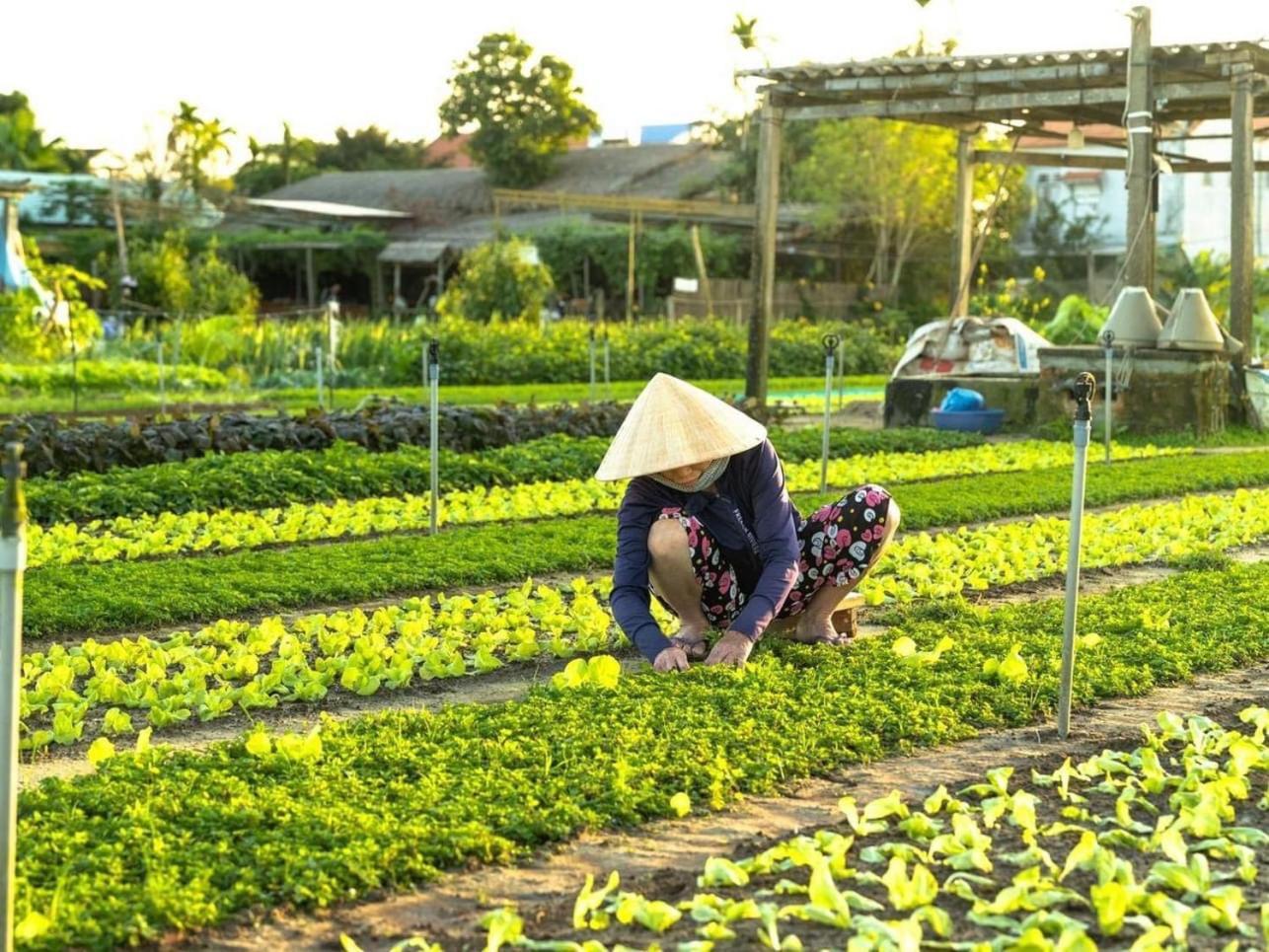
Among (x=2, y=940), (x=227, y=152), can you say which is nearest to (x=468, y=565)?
(x=2, y=940)

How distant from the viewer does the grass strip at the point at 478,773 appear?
3.76m

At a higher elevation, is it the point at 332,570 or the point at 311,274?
the point at 311,274

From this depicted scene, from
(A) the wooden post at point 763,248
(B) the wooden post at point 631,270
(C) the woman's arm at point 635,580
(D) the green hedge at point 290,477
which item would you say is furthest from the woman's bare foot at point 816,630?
(B) the wooden post at point 631,270

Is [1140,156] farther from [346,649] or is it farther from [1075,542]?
[1075,542]

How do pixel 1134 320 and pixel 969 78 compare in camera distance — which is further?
pixel 969 78

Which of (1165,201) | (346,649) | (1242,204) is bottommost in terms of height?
(346,649)

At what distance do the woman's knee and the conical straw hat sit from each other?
349 millimetres

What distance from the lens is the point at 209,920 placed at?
3584 millimetres

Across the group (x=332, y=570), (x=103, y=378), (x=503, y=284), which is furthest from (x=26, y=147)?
(x=332, y=570)

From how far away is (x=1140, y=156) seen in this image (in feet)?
54.1

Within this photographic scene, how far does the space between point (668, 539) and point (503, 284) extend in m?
23.5

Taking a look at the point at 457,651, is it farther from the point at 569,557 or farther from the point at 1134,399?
the point at 1134,399

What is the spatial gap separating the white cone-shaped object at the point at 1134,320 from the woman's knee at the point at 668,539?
37.3 feet

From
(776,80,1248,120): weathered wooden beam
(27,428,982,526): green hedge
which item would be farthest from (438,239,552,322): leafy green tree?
(27,428,982,526): green hedge
